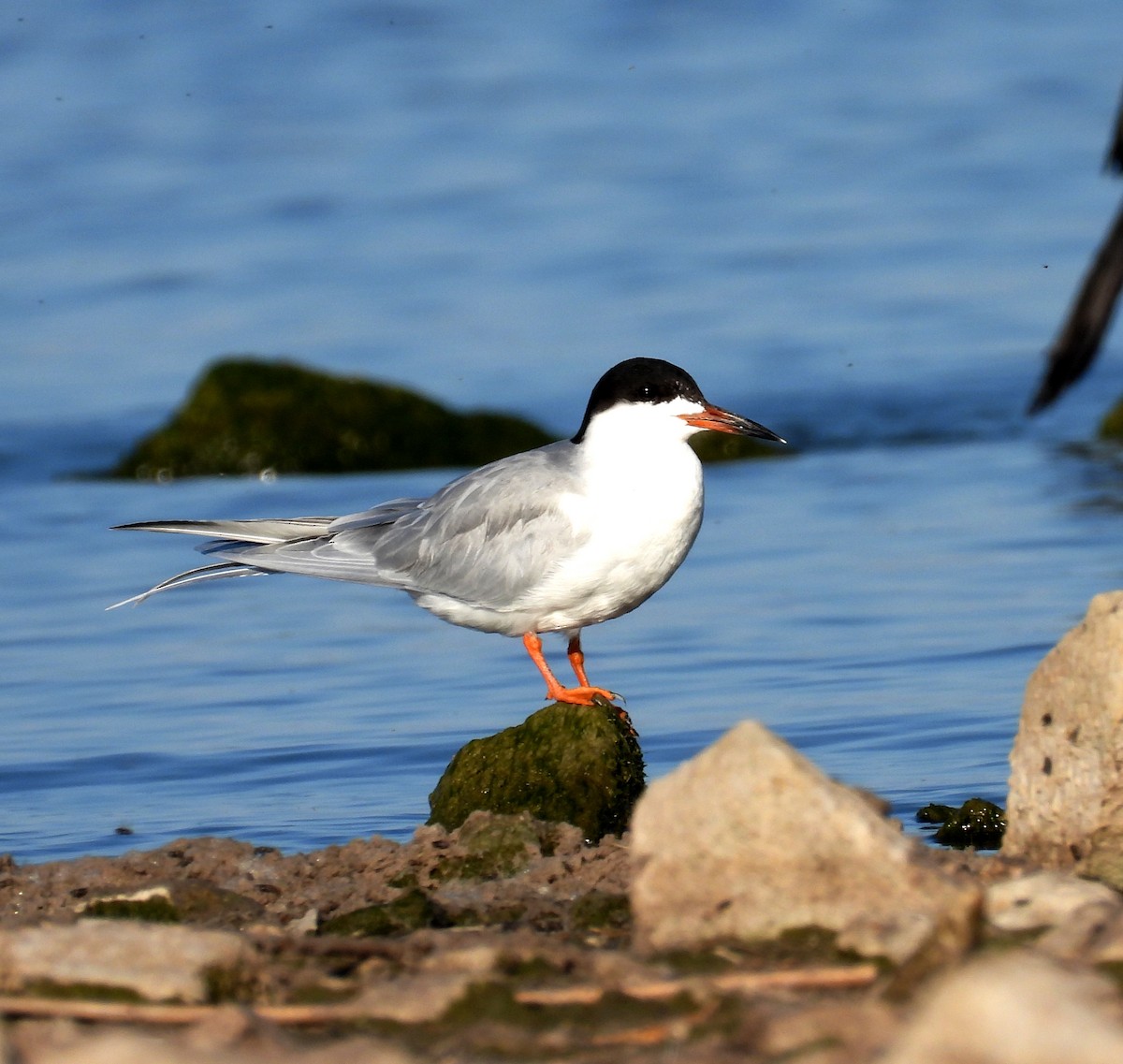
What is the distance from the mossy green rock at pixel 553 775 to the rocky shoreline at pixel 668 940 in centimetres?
32

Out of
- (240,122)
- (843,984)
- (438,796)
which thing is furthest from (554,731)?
(240,122)

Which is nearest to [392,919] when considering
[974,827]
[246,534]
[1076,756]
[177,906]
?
[177,906]

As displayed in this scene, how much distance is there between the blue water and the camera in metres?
7.64

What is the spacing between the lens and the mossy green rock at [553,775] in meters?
5.79

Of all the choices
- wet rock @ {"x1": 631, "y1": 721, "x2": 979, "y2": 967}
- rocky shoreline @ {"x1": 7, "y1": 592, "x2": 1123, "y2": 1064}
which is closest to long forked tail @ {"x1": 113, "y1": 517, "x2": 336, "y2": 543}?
rocky shoreline @ {"x1": 7, "y1": 592, "x2": 1123, "y2": 1064}

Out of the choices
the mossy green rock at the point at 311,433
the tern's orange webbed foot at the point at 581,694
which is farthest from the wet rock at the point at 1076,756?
the mossy green rock at the point at 311,433

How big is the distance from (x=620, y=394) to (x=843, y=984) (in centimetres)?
337

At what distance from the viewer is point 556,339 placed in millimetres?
16188

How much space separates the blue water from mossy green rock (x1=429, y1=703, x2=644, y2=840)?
34.0 inches

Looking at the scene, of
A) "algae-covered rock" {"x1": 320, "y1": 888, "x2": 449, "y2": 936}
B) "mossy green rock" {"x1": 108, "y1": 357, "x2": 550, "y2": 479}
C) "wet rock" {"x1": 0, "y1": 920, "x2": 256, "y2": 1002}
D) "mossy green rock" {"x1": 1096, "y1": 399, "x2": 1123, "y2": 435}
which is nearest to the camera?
"wet rock" {"x1": 0, "y1": 920, "x2": 256, "y2": 1002}

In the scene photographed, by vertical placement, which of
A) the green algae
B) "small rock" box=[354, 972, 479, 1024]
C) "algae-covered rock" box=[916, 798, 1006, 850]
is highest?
"small rock" box=[354, 972, 479, 1024]

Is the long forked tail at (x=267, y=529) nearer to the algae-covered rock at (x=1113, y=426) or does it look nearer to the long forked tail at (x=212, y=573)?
the long forked tail at (x=212, y=573)

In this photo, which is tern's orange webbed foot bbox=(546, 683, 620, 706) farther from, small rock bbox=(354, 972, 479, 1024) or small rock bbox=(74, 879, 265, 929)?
small rock bbox=(354, 972, 479, 1024)

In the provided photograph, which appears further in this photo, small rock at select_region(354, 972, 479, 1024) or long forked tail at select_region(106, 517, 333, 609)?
long forked tail at select_region(106, 517, 333, 609)
